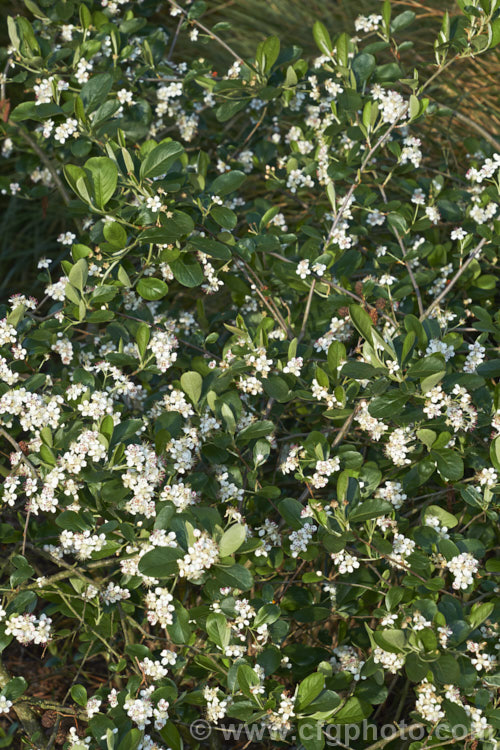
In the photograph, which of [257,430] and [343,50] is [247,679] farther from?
[343,50]

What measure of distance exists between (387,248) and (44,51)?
99cm

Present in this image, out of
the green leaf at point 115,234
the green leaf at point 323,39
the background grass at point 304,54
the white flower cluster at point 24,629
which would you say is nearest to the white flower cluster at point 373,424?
the green leaf at point 115,234

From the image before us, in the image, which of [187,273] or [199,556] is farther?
[187,273]

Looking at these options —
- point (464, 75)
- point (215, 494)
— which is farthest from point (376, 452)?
point (464, 75)

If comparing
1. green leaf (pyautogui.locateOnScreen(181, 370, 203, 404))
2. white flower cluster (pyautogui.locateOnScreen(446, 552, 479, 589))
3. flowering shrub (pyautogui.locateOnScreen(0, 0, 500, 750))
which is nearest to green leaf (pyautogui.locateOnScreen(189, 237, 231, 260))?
flowering shrub (pyautogui.locateOnScreen(0, 0, 500, 750))

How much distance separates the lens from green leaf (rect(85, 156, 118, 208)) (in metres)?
1.40

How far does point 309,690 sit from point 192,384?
0.57 metres

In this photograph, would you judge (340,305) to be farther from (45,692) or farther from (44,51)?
(45,692)

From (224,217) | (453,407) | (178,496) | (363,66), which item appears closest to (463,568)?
(453,407)

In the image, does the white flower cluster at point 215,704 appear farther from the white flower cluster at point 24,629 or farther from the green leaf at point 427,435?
the green leaf at point 427,435

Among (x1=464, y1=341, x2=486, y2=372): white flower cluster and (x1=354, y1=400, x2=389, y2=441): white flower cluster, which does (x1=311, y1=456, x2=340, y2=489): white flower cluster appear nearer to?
(x1=354, y1=400, x2=389, y2=441): white flower cluster

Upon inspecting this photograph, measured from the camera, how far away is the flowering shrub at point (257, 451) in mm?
1309

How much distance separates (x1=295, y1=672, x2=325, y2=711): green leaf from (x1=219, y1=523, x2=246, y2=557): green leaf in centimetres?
27

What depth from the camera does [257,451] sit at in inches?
58.2
